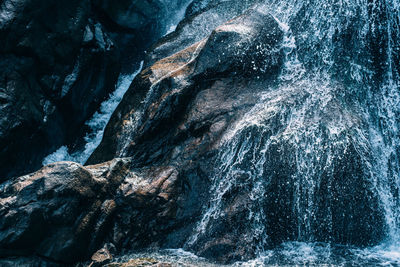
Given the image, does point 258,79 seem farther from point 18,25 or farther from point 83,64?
point 18,25

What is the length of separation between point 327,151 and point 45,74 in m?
7.22

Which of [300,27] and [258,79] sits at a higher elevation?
[300,27]

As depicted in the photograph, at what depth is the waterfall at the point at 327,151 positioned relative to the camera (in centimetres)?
639

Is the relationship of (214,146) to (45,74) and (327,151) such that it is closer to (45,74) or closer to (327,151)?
(327,151)

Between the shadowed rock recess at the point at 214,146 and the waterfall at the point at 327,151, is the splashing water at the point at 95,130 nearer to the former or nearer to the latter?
the shadowed rock recess at the point at 214,146

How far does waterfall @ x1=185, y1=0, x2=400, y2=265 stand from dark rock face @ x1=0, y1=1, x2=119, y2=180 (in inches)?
197

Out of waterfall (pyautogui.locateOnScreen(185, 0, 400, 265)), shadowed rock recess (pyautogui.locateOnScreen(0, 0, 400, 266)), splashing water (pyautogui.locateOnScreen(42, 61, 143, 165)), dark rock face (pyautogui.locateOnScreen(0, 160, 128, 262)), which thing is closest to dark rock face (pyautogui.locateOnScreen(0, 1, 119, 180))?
shadowed rock recess (pyautogui.locateOnScreen(0, 0, 400, 266))

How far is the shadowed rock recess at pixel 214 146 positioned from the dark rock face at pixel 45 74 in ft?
0.11

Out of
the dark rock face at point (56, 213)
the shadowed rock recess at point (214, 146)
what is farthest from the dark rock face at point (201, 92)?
the dark rock face at point (56, 213)

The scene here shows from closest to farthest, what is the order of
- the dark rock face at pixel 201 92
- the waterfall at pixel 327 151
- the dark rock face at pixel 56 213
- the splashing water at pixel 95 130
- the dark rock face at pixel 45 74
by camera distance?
the dark rock face at pixel 56 213
the waterfall at pixel 327 151
the dark rock face at pixel 201 92
the dark rock face at pixel 45 74
the splashing water at pixel 95 130

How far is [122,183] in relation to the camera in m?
7.27

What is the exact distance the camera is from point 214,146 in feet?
23.7

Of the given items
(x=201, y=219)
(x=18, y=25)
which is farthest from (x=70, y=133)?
(x=201, y=219)

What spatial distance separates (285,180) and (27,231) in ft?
16.2
